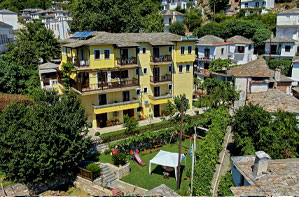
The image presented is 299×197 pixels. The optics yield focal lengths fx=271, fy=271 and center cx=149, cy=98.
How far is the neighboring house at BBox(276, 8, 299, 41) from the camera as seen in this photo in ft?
178

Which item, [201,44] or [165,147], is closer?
[165,147]

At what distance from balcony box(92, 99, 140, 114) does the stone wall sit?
404 inches

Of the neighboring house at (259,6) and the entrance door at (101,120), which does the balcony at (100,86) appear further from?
the neighboring house at (259,6)

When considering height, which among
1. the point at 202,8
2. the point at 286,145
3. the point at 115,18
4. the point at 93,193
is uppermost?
the point at 202,8

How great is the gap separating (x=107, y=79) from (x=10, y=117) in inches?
510

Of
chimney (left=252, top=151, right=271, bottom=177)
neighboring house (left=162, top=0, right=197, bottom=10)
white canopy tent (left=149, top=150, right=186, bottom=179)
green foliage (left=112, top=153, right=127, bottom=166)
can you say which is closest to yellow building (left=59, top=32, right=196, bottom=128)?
green foliage (left=112, top=153, right=127, bottom=166)

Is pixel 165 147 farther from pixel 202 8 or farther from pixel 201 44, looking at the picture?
pixel 202 8

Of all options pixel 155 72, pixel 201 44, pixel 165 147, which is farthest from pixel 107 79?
pixel 201 44

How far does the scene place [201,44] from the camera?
5138cm

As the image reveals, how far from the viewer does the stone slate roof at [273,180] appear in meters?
14.5

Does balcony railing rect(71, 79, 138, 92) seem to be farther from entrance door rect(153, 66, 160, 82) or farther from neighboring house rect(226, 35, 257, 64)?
neighboring house rect(226, 35, 257, 64)

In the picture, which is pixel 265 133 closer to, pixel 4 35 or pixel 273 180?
pixel 273 180

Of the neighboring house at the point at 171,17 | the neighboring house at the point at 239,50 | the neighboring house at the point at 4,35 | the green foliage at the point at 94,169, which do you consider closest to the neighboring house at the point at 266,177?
the green foliage at the point at 94,169

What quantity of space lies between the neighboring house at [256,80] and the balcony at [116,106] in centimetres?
1469
